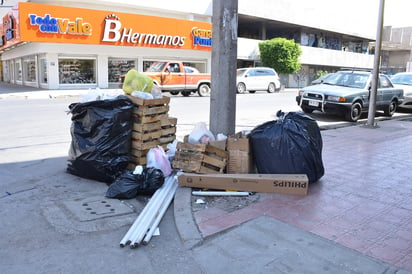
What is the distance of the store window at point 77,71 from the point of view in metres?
23.6

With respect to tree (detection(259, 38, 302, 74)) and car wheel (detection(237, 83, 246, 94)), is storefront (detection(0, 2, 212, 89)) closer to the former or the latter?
car wheel (detection(237, 83, 246, 94))

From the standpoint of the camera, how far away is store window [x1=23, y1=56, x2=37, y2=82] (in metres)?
26.9

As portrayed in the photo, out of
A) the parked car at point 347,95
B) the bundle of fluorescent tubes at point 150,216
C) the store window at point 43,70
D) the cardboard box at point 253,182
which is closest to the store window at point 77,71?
the store window at point 43,70

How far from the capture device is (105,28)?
2262cm

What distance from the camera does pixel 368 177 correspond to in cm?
551

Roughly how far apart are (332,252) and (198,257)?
119 centimetres

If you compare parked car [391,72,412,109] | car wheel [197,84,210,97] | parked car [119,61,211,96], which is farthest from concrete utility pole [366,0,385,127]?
car wheel [197,84,210,97]

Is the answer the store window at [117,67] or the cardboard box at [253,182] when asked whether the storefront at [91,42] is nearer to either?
the store window at [117,67]

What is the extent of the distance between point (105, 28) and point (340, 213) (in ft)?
70.2

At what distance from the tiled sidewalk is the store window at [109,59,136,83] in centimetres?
2119

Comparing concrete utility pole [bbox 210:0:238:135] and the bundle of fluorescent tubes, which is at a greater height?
concrete utility pole [bbox 210:0:238:135]

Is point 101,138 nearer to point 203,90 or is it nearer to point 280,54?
point 203,90

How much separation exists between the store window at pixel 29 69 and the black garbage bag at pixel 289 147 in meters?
25.3

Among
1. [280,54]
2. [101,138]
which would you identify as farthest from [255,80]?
[101,138]
